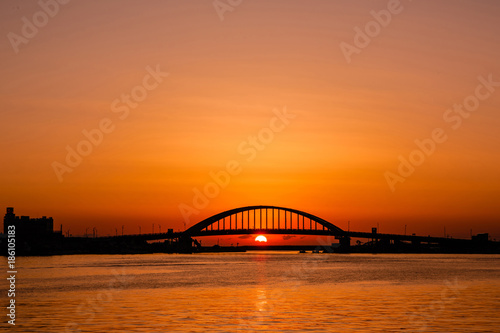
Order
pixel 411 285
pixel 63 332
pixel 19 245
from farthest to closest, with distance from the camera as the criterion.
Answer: pixel 19 245
pixel 411 285
pixel 63 332

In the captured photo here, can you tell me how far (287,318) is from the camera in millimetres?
37344

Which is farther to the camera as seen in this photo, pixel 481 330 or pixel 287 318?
pixel 287 318

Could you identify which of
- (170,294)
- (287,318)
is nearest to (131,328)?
(287,318)

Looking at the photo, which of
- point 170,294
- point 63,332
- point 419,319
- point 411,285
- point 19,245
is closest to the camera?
point 63,332

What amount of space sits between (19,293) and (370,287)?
27.1 m

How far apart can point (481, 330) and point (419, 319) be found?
15.7 feet

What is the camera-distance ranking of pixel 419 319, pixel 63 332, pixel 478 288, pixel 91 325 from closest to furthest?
pixel 63 332
pixel 91 325
pixel 419 319
pixel 478 288

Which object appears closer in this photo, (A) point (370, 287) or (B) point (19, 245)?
(A) point (370, 287)

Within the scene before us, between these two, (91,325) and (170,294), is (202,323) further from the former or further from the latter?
(170,294)

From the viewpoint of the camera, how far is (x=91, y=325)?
34.5 meters

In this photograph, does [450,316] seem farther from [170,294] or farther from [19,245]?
[19,245]

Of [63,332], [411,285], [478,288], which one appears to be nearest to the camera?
[63,332]

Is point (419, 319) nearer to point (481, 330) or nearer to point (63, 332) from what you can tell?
point (481, 330)

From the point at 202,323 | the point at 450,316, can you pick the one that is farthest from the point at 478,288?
the point at 202,323
